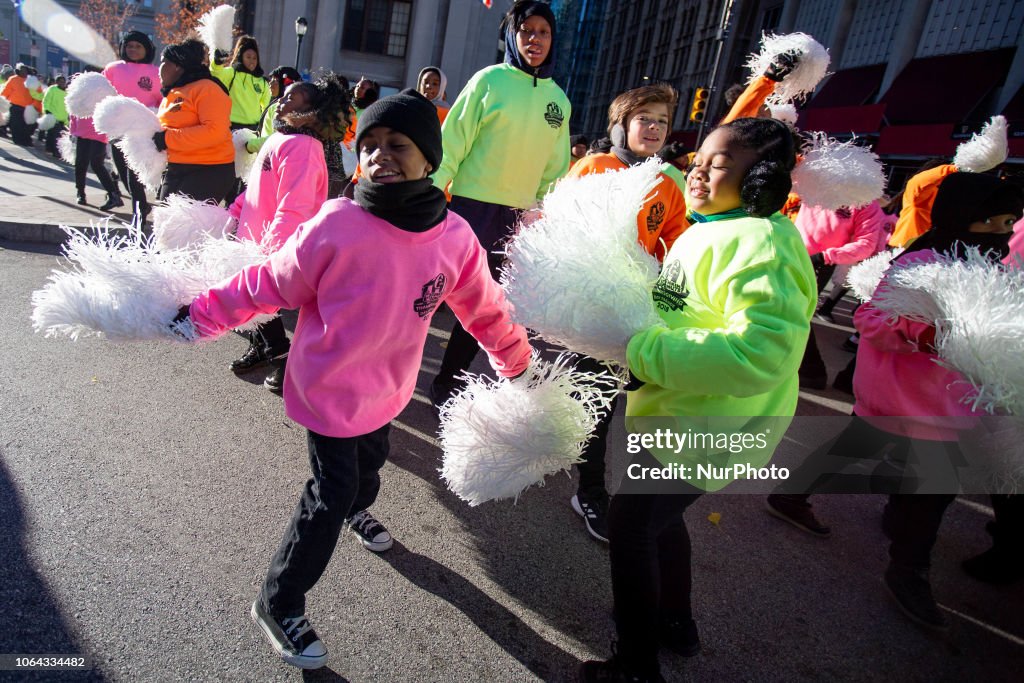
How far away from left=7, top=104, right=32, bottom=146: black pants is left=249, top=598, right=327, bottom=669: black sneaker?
58.6 feet

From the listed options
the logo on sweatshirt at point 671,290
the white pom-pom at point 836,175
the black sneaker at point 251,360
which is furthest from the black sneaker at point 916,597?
the black sneaker at point 251,360

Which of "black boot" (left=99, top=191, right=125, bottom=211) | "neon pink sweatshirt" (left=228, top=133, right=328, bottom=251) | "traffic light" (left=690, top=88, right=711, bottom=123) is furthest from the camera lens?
"traffic light" (left=690, top=88, right=711, bottom=123)

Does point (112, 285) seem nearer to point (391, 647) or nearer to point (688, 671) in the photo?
point (391, 647)

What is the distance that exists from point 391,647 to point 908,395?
7.55 ft

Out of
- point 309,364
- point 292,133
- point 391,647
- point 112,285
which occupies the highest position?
point 292,133

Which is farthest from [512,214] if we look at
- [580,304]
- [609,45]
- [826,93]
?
[609,45]

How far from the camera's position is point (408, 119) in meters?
1.90

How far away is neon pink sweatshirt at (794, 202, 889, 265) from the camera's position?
4754 millimetres

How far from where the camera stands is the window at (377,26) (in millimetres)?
27609

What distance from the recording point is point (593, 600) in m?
2.50

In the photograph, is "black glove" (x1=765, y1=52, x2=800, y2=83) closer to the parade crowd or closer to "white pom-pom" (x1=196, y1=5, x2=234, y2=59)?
the parade crowd

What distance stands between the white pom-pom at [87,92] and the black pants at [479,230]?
482 cm

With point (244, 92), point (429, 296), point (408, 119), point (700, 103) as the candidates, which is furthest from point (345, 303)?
point (700, 103)

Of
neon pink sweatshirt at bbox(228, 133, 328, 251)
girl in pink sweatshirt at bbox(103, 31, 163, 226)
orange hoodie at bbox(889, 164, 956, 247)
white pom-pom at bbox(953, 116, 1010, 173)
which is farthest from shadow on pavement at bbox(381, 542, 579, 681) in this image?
girl in pink sweatshirt at bbox(103, 31, 163, 226)
